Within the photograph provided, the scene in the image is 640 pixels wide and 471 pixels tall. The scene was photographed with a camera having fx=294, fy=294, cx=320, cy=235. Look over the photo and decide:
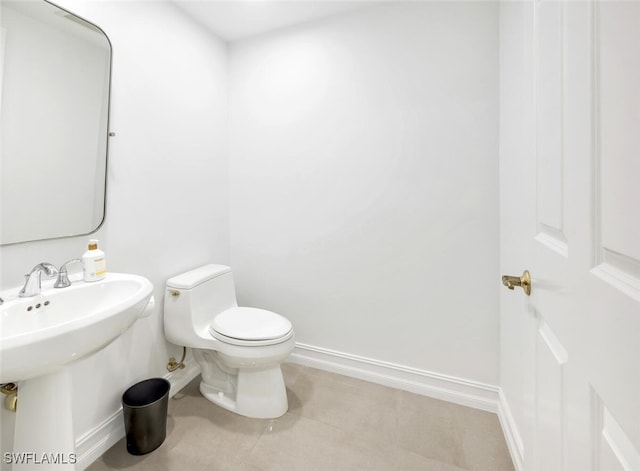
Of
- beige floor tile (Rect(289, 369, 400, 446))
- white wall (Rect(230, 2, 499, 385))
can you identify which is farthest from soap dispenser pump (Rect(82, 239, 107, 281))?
beige floor tile (Rect(289, 369, 400, 446))

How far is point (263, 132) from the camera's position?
83.4 inches

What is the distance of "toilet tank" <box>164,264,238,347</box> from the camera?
165 cm

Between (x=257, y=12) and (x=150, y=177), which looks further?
(x=257, y=12)

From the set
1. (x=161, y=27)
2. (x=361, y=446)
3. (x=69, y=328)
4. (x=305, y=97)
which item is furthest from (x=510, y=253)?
(x=161, y=27)

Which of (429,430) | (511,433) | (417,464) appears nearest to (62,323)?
(417,464)

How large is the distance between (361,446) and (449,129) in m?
1.71

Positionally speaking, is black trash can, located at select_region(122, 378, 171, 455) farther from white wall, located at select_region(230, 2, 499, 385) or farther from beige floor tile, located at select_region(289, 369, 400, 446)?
white wall, located at select_region(230, 2, 499, 385)

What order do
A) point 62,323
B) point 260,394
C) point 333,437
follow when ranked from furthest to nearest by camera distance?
point 260,394 < point 333,437 < point 62,323

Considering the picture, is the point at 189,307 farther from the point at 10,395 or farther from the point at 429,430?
the point at 429,430

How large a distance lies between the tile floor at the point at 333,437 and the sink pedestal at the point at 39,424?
48 cm

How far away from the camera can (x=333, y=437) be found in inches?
58.1

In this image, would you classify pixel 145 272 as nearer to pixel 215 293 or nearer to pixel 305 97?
pixel 215 293

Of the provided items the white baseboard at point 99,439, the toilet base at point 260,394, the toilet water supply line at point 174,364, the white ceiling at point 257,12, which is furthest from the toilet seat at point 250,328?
the white ceiling at point 257,12

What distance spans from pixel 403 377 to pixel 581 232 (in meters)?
1.55
